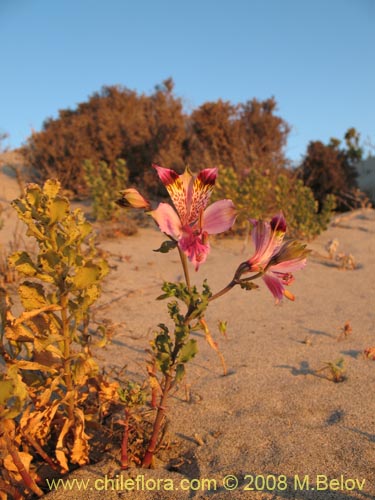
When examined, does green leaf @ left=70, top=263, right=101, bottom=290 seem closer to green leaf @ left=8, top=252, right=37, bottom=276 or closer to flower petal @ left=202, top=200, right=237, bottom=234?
green leaf @ left=8, top=252, right=37, bottom=276

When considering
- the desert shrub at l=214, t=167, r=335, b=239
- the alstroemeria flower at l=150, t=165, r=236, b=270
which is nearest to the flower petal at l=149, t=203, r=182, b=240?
the alstroemeria flower at l=150, t=165, r=236, b=270

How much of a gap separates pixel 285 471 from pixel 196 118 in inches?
336

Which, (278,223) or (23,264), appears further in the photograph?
(23,264)

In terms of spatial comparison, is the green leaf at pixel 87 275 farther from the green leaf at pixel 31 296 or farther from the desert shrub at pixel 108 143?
the desert shrub at pixel 108 143

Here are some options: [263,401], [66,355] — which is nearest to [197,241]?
[66,355]

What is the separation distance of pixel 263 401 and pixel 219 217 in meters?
1.04

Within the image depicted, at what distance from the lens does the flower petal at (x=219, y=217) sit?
3.76 ft

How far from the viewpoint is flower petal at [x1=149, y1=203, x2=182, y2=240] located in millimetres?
1084

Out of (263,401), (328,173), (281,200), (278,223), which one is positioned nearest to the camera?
(278,223)

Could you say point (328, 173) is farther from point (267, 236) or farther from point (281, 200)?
point (267, 236)

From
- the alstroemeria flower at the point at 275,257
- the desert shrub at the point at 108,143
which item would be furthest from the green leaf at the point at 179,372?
the desert shrub at the point at 108,143

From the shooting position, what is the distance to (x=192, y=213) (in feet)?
3.90

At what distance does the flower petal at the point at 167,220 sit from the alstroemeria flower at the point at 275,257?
20cm

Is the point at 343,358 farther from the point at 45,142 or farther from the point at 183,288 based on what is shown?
the point at 45,142
